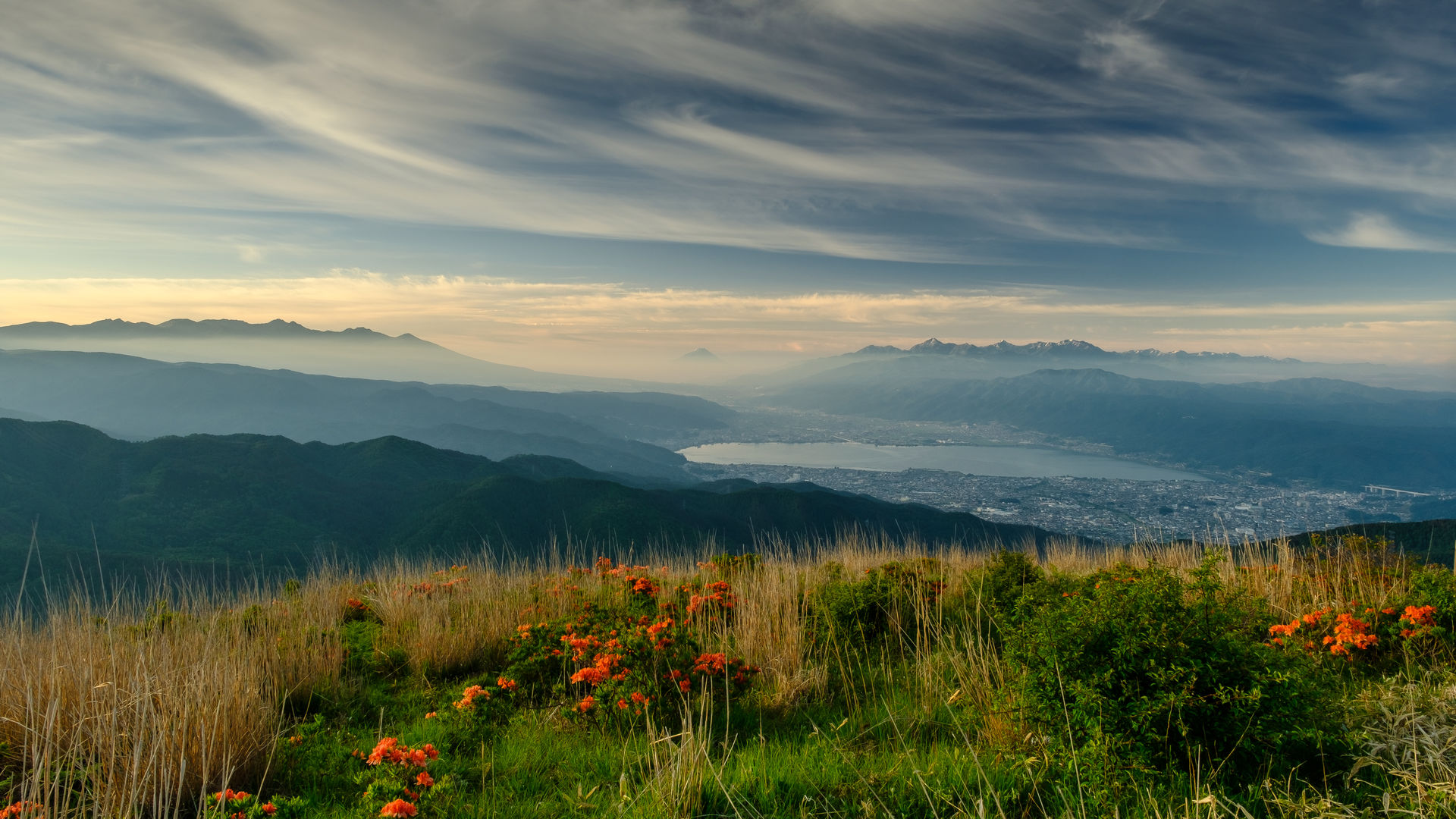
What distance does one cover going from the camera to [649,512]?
71812 millimetres

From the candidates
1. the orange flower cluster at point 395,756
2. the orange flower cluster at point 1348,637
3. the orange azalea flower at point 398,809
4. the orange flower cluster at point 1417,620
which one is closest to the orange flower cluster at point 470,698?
the orange flower cluster at point 395,756

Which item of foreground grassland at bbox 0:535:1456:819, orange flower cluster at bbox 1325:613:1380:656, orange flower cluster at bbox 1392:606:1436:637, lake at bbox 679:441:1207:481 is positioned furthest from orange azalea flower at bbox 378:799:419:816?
lake at bbox 679:441:1207:481

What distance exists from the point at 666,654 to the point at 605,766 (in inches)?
33.6

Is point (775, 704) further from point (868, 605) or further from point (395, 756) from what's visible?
point (395, 756)

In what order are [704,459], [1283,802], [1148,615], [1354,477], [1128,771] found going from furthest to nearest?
1. [704,459]
2. [1354,477]
3. [1148,615]
4. [1128,771]
5. [1283,802]

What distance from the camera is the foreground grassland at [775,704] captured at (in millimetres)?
2951

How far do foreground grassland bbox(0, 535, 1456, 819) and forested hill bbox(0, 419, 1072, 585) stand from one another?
5828 cm

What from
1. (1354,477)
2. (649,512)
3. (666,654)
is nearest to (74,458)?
(649,512)

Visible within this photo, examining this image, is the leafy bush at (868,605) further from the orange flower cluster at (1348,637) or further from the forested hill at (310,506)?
the forested hill at (310,506)

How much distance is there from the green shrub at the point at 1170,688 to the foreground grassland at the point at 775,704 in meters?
0.01

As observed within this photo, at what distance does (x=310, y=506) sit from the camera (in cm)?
7844

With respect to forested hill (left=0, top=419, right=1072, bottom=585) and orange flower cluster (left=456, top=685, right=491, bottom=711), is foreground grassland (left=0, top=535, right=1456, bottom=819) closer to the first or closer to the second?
orange flower cluster (left=456, top=685, right=491, bottom=711)

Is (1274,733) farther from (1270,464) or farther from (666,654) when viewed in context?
(1270,464)

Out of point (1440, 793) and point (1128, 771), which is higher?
point (1440, 793)
